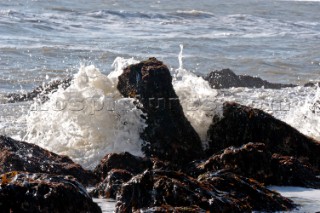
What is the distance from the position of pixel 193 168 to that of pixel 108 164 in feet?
2.63

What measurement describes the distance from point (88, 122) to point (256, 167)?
2589 millimetres

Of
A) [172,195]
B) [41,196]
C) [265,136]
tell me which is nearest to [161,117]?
[265,136]

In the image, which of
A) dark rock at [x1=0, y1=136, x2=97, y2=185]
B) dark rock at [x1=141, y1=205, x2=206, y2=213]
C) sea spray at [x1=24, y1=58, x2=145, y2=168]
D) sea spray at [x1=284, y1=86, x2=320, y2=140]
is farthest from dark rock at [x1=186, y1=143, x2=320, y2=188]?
sea spray at [x1=284, y1=86, x2=320, y2=140]

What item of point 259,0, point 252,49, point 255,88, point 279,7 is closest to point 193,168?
point 255,88

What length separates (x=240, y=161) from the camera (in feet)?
21.2

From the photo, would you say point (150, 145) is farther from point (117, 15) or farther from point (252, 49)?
point (117, 15)

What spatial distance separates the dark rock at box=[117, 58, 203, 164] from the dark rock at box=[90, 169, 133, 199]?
1767 mm

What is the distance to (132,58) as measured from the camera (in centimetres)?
970

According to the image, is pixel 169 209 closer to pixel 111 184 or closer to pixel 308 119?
pixel 111 184

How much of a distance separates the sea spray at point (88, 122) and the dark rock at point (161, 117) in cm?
14

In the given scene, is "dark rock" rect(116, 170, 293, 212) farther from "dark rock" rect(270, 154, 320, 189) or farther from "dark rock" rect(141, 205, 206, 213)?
"dark rock" rect(270, 154, 320, 189)

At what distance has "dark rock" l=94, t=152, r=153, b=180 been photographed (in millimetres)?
6453

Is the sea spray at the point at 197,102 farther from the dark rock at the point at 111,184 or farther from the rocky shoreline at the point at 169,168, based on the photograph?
the dark rock at the point at 111,184

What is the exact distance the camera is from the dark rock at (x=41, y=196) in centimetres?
445
